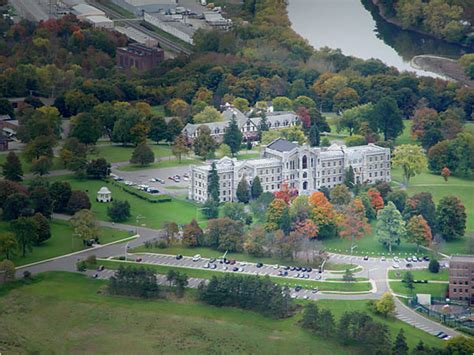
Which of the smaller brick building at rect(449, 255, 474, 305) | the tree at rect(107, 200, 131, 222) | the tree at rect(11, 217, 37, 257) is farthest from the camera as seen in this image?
the tree at rect(107, 200, 131, 222)

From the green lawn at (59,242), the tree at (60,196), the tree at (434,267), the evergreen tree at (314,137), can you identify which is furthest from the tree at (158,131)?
the tree at (434,267)

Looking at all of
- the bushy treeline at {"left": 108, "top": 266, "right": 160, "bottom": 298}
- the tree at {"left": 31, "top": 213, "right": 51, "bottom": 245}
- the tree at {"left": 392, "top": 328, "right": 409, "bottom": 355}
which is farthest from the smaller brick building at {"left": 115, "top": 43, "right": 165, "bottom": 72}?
the tree at {"left": 392, "top": 328, "right": 409, "bottom": 355}

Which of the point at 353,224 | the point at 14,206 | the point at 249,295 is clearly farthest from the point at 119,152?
the point at 249,295

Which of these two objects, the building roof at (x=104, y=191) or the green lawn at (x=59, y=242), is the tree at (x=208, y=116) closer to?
the building roof at (x=104, y=191)

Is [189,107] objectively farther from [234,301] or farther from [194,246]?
[234,301]

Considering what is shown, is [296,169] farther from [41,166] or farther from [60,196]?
[41,166]

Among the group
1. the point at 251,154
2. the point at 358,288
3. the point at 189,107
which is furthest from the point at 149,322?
the point at 189,107

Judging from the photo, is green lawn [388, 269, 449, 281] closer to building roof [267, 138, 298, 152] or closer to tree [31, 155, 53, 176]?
building roof [267, 138, 298, 152]
